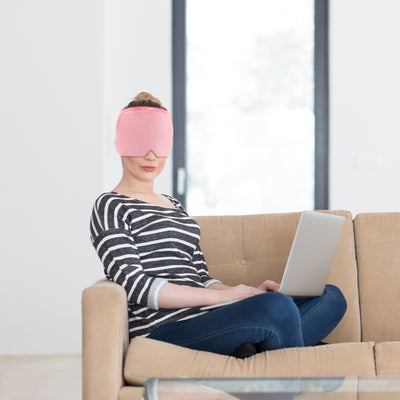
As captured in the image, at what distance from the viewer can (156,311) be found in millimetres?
1641

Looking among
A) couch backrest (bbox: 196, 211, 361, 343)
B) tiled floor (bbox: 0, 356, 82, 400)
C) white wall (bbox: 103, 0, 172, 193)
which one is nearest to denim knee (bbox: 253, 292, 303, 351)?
couch backrest (bbox: 196, 211, 361, 343)

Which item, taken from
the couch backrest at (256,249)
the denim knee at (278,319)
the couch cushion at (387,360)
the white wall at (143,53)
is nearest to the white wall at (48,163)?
the white wall at (143,53)

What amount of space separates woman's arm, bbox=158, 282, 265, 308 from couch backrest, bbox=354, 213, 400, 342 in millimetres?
582

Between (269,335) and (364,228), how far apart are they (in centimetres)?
74

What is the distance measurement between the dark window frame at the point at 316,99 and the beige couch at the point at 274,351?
1.66 metres

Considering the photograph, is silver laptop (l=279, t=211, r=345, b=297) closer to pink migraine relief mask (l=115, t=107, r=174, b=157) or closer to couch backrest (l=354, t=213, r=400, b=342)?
couch backrest (l=354, t=213, r=400, b=342)

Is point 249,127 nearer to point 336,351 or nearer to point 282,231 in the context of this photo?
point 282,231

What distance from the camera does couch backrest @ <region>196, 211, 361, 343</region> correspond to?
6.63ft

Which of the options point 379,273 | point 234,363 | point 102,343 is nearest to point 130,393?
point 102,343

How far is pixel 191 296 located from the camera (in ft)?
5.20

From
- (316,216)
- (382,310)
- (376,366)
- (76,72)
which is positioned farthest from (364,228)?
(76,72)

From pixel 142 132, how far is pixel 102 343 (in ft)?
2.13

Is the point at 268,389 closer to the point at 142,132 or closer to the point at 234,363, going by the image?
the point at 234,363

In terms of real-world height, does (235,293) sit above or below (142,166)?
below
